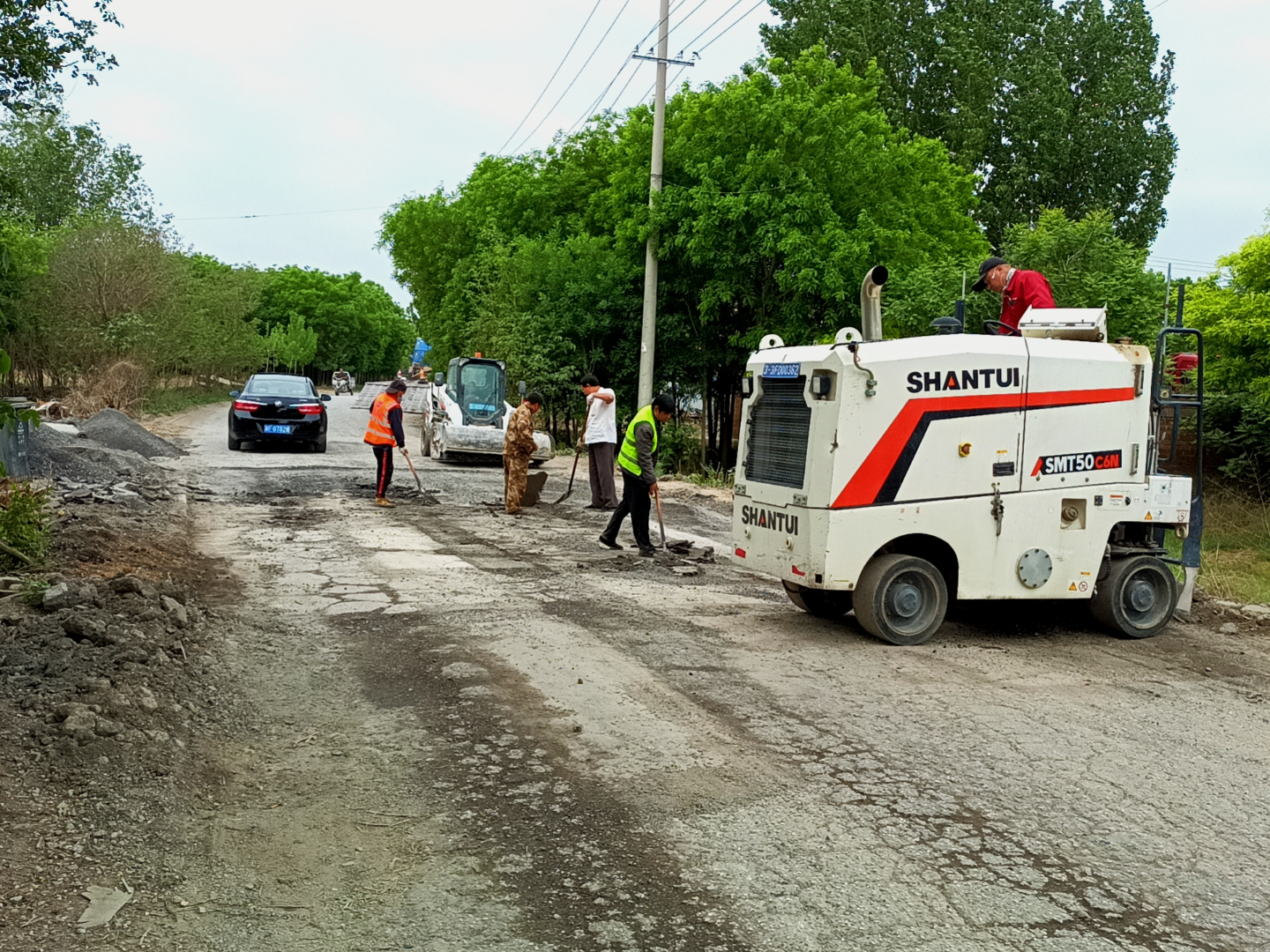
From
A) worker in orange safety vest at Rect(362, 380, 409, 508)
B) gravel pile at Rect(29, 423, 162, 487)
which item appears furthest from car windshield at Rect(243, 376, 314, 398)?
worker in orange safety vest at Rect(362, 380, 409, 508)

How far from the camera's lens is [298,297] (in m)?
115

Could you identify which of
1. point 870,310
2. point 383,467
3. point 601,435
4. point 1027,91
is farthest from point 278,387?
point 1027,91

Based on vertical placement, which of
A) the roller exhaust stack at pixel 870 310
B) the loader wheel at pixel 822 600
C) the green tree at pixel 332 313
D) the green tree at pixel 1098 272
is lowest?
the loader wheel at pixel 822 600

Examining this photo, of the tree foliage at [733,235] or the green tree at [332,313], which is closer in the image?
the tree foliage at [733,235]

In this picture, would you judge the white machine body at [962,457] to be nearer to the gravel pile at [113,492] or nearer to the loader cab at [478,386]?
the gravel pile at [113,492]

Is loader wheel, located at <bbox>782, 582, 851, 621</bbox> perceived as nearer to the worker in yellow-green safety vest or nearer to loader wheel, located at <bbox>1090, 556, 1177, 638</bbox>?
loader wheel, located at <bbox>1090, 556, 1177, 638</bbox>

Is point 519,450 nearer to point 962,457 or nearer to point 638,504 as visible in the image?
point 638,504

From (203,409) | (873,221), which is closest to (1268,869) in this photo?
(873,221)

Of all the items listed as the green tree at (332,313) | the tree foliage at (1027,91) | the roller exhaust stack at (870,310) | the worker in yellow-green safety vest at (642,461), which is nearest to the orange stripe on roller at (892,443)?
the roller exhaust stack at (870,310)

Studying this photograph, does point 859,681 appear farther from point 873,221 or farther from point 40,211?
point 40,211

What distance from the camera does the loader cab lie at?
2677 cm

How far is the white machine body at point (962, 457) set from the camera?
7.90 metres

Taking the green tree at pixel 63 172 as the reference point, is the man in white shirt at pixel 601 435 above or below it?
below

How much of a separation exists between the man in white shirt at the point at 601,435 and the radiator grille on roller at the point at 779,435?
6922mm
